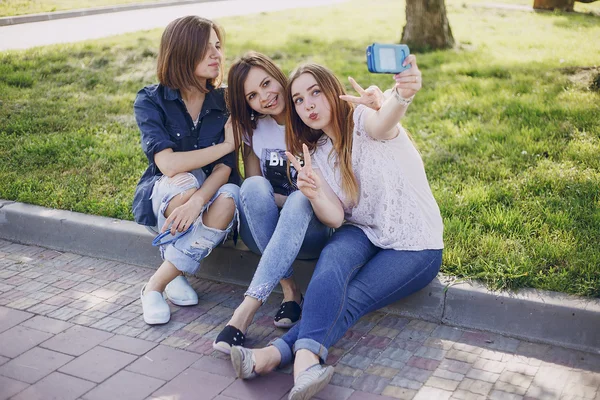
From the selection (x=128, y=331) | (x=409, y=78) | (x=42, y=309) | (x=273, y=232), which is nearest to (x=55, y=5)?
(x=42, y=309)

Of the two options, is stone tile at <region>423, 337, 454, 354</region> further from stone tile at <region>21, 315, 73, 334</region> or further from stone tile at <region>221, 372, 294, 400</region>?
stone tile at <region>21, 315, 73, 334</region>

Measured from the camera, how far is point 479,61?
26.4ft

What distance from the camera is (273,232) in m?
3.70

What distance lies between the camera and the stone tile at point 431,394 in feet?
10.0

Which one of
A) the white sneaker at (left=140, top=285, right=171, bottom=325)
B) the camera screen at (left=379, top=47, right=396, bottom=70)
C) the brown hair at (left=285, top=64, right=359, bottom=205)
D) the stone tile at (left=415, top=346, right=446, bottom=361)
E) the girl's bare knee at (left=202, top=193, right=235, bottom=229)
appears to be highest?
the camera screen at (left=379, top=47, right=396, bottom=70)

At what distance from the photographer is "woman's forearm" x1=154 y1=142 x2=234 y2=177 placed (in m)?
3.95

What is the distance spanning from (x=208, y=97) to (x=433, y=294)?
1.77m

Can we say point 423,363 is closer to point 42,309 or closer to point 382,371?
point 382,371

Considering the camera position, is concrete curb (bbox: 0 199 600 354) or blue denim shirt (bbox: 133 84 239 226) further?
blue denim shirt (bbox: 133 84 239 226)

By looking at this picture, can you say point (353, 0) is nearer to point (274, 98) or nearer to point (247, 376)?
point (274, 98)

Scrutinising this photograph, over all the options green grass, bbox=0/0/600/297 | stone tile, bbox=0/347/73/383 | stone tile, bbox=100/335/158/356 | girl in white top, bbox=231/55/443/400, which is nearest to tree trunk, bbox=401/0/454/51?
green grass, bbox=0/0/600/297

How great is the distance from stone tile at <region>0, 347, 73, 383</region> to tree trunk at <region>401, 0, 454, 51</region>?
6919mm

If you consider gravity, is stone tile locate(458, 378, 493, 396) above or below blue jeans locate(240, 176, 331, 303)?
below

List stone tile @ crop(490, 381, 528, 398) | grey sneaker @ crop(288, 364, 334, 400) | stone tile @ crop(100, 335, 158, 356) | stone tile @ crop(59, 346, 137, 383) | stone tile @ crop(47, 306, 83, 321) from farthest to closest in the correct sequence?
1. stone tile @ crop(47, 306, 83, 321)
2. stone tile @ crop(100, 335, 158, 356)
3. stone tile @ crop(59, 346, 137, 383)
4. stone tile @ crop(490, 381, 528, 398)
5. grey sneaker @ crop(288, 364, 334, 400)
